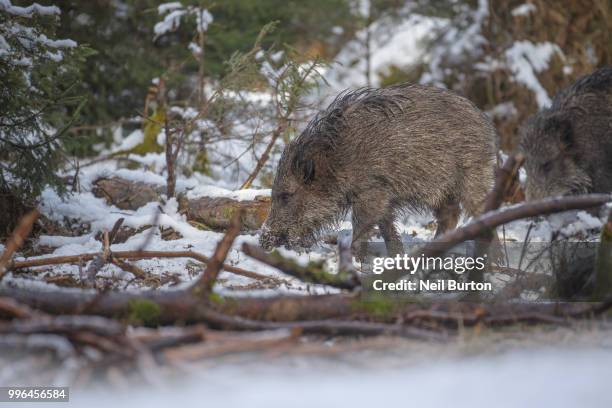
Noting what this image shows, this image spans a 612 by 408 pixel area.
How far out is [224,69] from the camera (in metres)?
9.02

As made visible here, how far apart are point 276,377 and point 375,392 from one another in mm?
406

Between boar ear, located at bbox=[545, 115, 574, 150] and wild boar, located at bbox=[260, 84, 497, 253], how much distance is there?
0.71 m

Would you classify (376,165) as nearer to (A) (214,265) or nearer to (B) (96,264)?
(B) (96,264)

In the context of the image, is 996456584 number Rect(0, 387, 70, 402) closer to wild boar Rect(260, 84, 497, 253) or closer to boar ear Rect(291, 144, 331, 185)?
wild boar Rect(260, 84, 497, 253)

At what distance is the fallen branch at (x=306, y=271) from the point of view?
3609 mm

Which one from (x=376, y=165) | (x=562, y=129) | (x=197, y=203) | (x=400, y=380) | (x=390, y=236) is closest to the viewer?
(x=400, y=380)

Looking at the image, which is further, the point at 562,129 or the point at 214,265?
Answer: the point at 562,129

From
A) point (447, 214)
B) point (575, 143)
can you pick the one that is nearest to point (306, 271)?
point (447, 214)

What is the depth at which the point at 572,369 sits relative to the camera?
293 cm

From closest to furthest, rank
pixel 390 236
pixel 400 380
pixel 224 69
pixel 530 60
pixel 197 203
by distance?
pixel 400 380
pixel 390 236
pixel 197 203
pixel 224 69
pixel 530 60

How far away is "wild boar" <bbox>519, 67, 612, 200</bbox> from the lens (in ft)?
20.5

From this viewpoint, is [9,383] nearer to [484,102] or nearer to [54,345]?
[54,345]

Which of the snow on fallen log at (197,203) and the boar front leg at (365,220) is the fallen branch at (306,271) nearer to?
the boar front leg at (365,220)

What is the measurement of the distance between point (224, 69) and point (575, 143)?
455 cm
